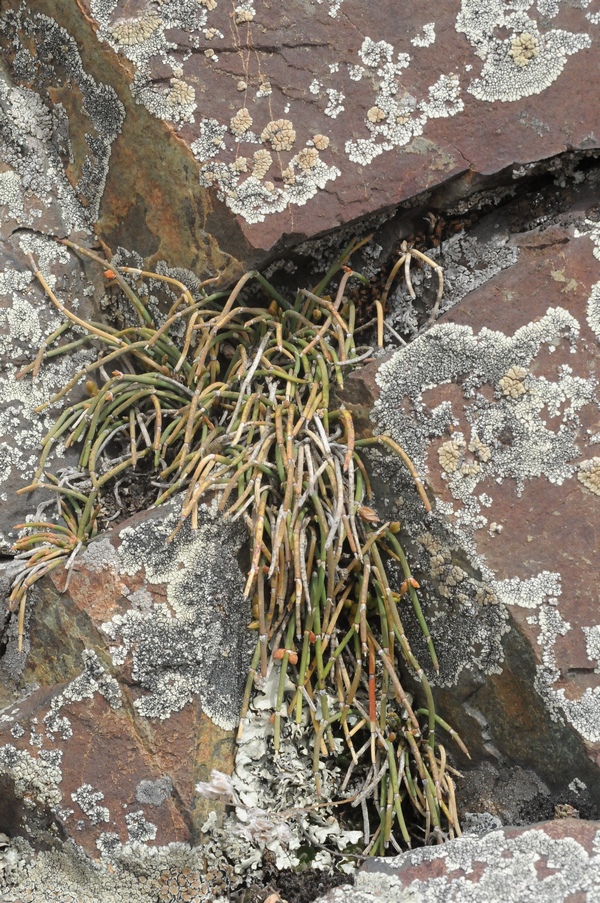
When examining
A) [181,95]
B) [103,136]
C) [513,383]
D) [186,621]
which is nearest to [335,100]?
[181,95]

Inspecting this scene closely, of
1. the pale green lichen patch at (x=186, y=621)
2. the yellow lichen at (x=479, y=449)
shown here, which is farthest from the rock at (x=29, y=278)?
the yellow lichen at (x=479, y=449)

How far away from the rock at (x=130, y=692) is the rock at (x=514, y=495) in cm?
59

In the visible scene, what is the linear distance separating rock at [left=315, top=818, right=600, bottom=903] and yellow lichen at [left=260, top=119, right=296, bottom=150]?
6.53 ft

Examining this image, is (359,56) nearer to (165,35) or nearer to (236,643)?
(165,35)

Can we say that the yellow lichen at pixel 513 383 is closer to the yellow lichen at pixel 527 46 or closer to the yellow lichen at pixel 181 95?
the yellow lichen at pixel 527 46

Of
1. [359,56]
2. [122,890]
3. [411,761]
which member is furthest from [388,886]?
[359,56]

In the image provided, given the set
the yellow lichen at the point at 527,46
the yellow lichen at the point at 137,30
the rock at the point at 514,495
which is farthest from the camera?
the yellow lichen at the point at 137,30

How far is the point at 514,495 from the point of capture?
239cm

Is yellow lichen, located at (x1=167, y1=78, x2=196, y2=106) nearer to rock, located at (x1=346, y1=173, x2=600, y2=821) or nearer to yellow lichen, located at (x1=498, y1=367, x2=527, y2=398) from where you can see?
rock, located at (x1=346, y1=173, x2=600, y2=821)

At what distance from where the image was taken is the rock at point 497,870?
1.98 meters

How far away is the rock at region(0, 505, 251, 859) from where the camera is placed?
7.60 feet

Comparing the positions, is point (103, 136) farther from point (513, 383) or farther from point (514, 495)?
point (514, 495)

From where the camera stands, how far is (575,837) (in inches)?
81.4

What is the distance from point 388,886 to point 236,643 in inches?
29.6
